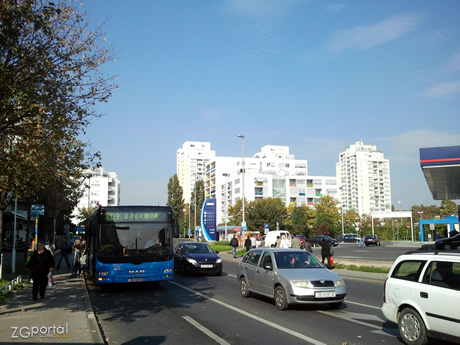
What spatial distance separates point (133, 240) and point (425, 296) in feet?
33.0

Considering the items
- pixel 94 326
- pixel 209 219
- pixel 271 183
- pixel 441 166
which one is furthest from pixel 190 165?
pixel 94 326

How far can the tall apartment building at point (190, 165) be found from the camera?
613 feet

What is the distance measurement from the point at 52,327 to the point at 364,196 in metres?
182

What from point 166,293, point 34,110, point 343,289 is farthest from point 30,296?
point 343,289

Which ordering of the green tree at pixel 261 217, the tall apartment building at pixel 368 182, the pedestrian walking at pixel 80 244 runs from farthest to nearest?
the tall apartment building at pixel 368 182
the green tree at pixel 261 217
the pedestrian walking at pixel 80 244

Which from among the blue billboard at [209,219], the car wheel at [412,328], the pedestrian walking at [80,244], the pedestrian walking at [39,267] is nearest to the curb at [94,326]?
the pedestrian walking at [39,267]

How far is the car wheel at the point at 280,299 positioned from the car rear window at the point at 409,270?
11.0 feet

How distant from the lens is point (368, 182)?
7087 inches

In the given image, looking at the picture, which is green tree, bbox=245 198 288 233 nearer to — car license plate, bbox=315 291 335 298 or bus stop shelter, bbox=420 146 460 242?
bus stop shelter, bbox=420 146 460 242

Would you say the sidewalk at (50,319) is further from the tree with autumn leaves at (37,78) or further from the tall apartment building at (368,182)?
the tall apartment building at (368,182)

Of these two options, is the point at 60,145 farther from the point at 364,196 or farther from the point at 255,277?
the point at 364,196

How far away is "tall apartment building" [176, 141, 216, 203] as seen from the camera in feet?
613

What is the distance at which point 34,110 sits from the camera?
981cm

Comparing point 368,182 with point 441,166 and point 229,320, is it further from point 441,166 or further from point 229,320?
point 229,320
